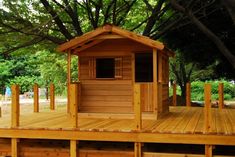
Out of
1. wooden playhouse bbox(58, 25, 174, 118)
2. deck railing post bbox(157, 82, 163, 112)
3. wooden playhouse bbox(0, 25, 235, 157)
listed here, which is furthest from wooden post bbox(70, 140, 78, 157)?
deck railing post bbox(157, 82, 163, 112)

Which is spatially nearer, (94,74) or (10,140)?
(10,140)

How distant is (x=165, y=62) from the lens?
1411 centimetres

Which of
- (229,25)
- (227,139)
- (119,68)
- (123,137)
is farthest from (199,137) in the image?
(229,25)

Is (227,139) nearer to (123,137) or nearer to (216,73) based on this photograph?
(123,137)

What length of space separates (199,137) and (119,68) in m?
4.58

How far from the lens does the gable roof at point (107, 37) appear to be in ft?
37.5

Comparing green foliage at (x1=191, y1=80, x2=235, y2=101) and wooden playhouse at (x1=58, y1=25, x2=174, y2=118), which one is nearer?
wooden playhouse at (x1=58, y1=25, x2=174, y2=118)

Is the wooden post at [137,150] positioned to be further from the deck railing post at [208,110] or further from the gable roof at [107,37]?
the gable roof at [107,37]

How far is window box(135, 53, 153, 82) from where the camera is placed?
12430mm

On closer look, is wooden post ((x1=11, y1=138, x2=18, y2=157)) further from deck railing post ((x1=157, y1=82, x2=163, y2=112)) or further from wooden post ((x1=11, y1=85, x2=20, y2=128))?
deck railing post ((x1=157, y1=82, x2=163, y2=112))

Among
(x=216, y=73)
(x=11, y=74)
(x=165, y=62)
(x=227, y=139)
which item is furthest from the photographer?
(x=11, y=74)

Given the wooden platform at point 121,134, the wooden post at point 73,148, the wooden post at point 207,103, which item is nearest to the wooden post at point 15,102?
the wooden platform at point 121,134

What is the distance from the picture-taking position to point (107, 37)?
39.3 ft

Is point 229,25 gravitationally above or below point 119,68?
above
